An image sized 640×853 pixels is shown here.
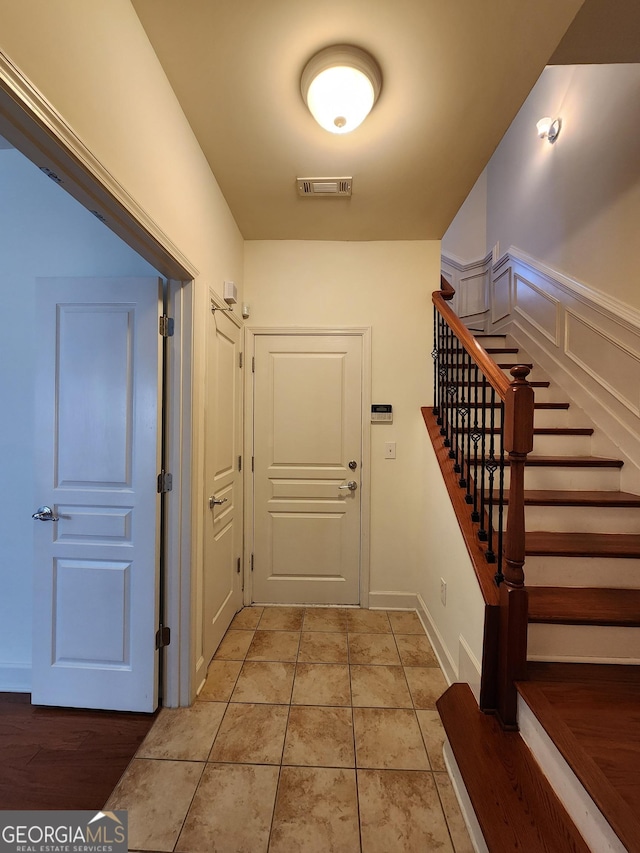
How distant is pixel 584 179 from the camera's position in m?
2.46

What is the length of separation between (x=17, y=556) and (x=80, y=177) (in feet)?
6.12

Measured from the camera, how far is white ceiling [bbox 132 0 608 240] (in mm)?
1221

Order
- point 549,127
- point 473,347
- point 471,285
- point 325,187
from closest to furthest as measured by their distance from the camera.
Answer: point 473,347
point 325,187
point 549,127
point 471,285

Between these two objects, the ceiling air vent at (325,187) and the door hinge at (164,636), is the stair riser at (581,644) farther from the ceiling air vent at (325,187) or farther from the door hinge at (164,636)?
the ceiling air vent at (325,187)

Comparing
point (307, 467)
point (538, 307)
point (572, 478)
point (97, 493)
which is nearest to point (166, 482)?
point (97, 493)

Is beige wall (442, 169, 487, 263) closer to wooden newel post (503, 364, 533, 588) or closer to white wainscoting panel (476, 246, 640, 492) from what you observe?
white wainscoting panel (476, 246, 640, 492)

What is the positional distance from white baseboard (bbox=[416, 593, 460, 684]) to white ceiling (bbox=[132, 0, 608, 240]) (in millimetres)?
2707

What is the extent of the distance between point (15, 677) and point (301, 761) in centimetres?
158

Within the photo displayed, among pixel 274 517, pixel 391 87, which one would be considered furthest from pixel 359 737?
pixel 391 87

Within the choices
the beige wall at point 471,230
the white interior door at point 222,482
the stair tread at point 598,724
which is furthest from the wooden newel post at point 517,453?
the beige wall at point 471,230

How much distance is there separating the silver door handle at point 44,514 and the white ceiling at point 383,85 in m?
1.99

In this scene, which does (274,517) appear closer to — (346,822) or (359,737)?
(359,737)

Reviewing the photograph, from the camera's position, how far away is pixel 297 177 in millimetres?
2027

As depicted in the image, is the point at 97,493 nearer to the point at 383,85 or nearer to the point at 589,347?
the point at 383,85
